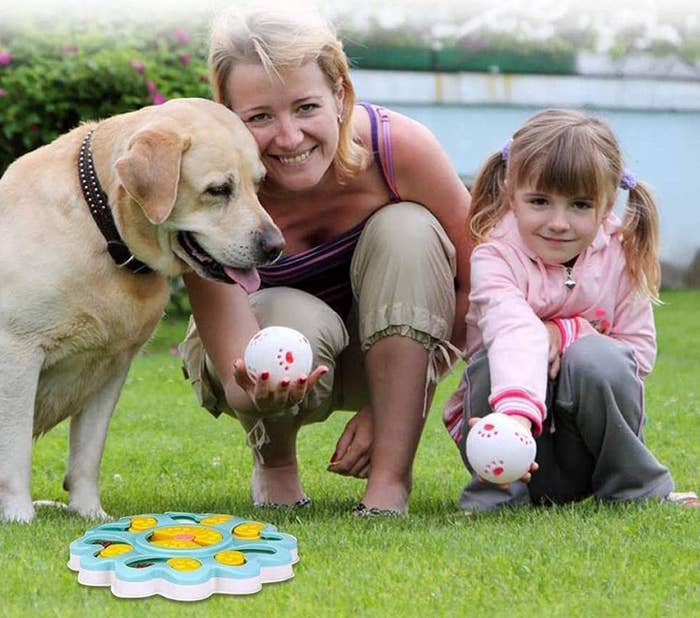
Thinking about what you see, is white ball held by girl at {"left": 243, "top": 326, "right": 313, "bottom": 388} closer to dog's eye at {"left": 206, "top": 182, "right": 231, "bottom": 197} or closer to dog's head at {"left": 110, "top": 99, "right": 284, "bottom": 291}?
dog's head at {"left": 110, "top": 99, "right": 284, "bottom": 291}

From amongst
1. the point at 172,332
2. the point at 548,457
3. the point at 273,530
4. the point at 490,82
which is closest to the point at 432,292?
the point at 548,457

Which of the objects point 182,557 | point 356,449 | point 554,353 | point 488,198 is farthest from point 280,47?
point 182,557

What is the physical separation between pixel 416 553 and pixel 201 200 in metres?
1.14

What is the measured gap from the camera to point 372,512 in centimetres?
365

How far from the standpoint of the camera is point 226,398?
390 cm

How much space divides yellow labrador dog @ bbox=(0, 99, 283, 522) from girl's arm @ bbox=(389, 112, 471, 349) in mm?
567

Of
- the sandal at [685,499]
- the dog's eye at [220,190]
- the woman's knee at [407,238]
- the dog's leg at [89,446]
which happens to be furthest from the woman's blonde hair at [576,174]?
the dog's leg at [89,446]

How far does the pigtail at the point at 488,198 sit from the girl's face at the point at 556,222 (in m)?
0.16

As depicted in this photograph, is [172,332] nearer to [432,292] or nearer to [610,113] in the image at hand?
[610,113]

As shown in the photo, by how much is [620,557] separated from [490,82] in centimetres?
933

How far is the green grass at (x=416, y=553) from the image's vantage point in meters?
2.61

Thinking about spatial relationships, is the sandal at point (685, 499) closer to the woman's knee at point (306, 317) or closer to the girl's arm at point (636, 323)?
the girl's arm at point (636, 323)

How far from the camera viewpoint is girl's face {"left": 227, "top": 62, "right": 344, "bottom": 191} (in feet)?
11.7

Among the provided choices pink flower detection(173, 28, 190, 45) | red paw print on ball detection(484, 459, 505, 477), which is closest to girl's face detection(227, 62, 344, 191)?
red paw print on ball detection(484, 459, 505, 477)
